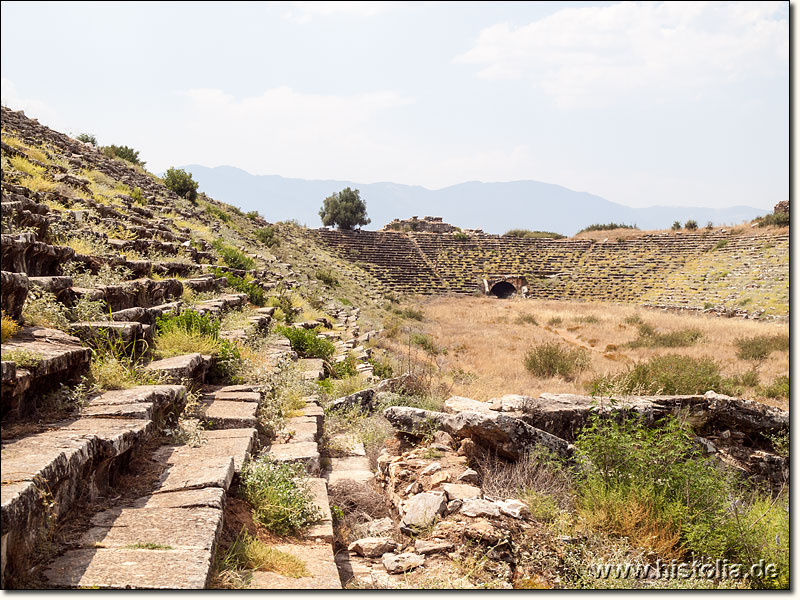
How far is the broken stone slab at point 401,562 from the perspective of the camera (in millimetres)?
4215

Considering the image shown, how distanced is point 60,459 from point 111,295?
420 centimetres

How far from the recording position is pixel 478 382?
14.0 metres

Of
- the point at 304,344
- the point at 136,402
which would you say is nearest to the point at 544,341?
the point at 304,344

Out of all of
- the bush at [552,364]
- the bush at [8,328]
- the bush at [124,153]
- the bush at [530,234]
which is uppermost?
the bush at [124,153]

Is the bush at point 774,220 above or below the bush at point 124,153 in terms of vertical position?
below

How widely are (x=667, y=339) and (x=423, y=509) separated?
Answer: 2182 cm

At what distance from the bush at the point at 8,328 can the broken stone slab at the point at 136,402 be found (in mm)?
728

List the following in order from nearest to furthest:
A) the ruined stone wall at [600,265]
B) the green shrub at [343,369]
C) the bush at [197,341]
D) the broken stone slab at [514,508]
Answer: the broken stone slab at [514,508] < the bush at [197,341] < the green shrub at [343,369] < the ruined stone wall at [600,265]

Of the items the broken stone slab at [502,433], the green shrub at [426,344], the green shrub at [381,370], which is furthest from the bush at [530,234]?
the broken stone slab at [502,433]

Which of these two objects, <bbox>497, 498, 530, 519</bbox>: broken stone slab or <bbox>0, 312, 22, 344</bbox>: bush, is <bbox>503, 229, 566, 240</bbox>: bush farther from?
<bbox>0, 312, 22, 344</bbox>: bush

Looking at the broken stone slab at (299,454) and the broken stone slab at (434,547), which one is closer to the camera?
the broken stone slab at (434,547)

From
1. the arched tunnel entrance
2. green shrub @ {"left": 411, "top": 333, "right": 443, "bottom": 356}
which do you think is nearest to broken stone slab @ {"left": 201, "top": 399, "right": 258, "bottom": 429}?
green shrub @ {"left": 411, "top": 333, "right": 443, "bottom": 356}

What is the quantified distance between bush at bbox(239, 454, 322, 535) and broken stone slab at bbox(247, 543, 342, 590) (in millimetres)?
190

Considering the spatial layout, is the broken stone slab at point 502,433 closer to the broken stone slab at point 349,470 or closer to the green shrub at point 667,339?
the broken stone slab at point 349,470
